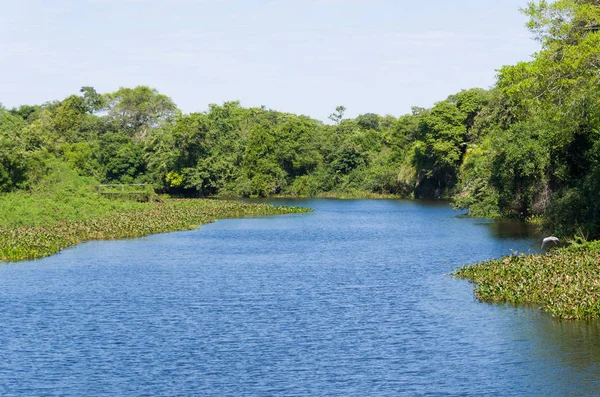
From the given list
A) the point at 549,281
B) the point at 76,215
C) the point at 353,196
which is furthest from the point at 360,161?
the point at 549,281

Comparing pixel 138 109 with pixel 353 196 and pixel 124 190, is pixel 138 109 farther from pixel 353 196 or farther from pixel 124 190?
pixel 124 190

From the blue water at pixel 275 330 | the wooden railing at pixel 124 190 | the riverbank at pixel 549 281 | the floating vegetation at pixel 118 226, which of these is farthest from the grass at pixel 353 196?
the riverbank at pixel 549 281

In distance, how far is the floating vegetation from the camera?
46497 mm

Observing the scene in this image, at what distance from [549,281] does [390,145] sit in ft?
340

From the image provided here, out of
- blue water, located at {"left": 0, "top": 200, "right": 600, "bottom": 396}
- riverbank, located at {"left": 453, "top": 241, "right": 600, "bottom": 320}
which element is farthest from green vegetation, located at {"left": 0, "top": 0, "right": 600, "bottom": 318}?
blue water, located at {"left": 0, "top": 200, "right": 600, "bottom": 396}

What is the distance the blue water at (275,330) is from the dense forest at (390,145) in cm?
751

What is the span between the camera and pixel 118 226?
5847 cm

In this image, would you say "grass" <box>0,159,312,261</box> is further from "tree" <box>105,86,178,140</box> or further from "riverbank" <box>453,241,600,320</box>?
"tree" <box>105,86,178,140</box>

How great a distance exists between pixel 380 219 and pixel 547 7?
37.3m

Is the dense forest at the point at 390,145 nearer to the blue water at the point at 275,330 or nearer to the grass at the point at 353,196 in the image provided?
the grass at the point at 353,196

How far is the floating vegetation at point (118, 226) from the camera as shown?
46.5 m

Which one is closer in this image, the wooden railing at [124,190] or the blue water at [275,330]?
the blue water at [275,330]

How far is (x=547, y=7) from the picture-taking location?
131ft

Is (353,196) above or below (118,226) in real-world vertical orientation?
above
